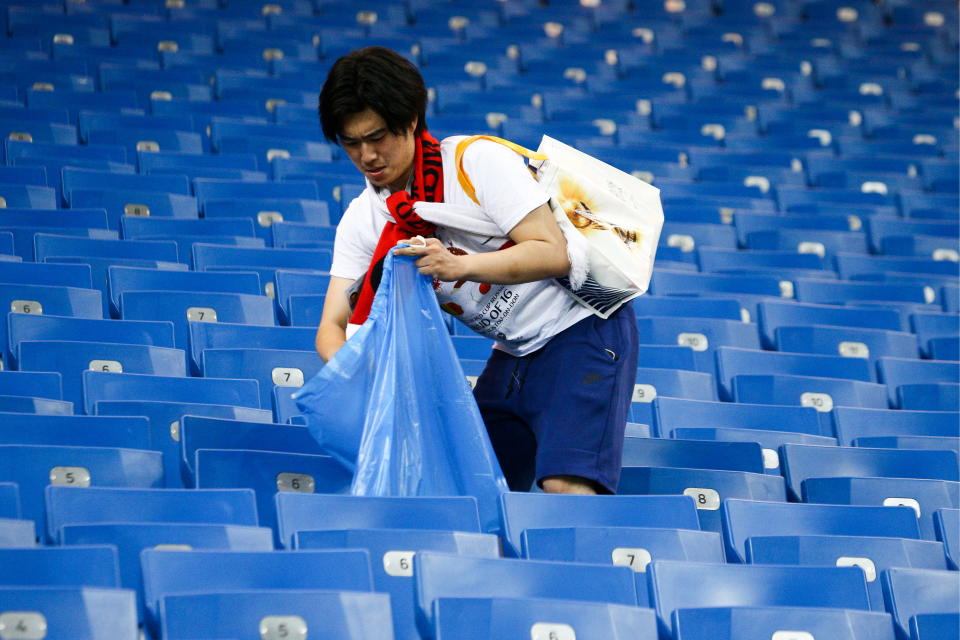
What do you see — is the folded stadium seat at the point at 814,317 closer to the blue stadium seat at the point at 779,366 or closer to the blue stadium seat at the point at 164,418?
the blue stadium seat at the point at 779,366

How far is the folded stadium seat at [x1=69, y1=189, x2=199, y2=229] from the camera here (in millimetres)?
3908

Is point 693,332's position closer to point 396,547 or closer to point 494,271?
point 494,271

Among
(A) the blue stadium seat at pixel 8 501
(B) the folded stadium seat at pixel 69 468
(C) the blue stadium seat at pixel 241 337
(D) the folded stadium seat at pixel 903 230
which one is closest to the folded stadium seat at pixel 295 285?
(C) the blue stadium seat at pixel 241 337

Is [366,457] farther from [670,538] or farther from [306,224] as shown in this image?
[306,224]

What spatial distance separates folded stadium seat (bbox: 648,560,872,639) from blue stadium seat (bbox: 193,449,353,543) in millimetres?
621

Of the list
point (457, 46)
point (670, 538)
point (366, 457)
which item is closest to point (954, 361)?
point (670, 538)

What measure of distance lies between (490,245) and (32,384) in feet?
3.38

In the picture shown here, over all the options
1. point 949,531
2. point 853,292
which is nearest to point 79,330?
point 949,531

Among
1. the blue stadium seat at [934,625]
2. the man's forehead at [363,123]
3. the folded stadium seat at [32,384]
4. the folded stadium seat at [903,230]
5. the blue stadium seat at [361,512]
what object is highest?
the man's forehead at [363,123]

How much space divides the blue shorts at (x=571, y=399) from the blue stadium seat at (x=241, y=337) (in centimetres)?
91

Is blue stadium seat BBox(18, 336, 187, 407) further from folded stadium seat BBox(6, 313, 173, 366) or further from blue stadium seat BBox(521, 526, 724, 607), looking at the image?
blue stadium seat BBox(521, 526, 724, 607)

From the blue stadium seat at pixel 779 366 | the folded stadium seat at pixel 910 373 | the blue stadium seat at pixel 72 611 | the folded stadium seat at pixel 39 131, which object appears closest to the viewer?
the blue stadium seat at pixel 72 611

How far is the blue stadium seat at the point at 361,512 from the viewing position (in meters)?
1.90

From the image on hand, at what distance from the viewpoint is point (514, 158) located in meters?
2.01
